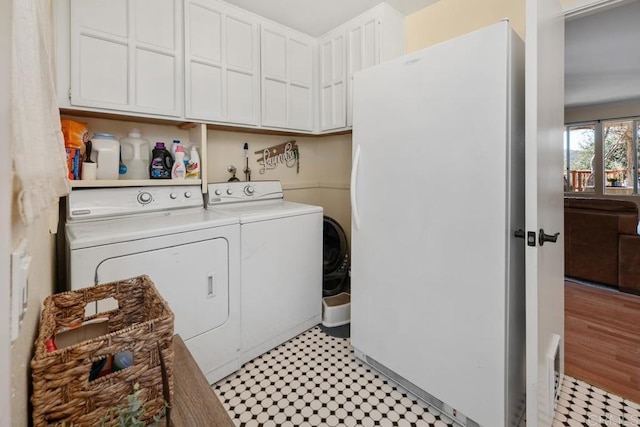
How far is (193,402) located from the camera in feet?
2.54

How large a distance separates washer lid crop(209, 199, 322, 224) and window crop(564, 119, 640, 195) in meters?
7.37

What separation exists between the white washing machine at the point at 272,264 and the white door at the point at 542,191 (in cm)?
143

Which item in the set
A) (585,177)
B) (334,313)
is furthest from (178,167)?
(585,177)

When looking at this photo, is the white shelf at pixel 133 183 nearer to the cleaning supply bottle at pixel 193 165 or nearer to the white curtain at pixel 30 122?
the cleaning supply bottle at pixel 193 165

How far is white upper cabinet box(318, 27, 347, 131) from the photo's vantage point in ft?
8.25

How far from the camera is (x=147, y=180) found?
75.1 inches

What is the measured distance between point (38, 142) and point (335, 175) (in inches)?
108

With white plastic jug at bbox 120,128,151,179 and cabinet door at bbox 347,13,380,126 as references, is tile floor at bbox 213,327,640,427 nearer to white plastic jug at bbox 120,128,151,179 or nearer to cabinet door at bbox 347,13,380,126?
white plastic jug at bbox 120,128,151,179

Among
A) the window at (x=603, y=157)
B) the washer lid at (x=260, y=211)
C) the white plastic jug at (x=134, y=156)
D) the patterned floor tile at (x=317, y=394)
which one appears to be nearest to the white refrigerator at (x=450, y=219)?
the patterned floor tile at (x=317, y=394)

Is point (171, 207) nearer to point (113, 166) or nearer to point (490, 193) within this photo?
point (113, 166)

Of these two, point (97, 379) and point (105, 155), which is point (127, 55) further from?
point (97, 379)

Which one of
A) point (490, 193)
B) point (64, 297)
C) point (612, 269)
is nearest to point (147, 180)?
point (64, 297)

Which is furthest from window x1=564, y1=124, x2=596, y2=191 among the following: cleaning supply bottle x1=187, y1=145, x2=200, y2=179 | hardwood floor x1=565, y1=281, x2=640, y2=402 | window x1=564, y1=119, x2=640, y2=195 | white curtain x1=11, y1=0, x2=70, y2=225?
white curtain x1=11, y1=0, x2=70, y2=225

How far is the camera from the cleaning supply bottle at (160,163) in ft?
6.67
